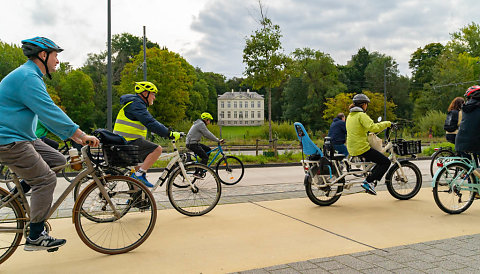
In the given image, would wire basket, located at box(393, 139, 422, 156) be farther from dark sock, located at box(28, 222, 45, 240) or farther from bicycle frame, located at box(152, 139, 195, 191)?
dark sock, located at box(28, 222, 45, 240)

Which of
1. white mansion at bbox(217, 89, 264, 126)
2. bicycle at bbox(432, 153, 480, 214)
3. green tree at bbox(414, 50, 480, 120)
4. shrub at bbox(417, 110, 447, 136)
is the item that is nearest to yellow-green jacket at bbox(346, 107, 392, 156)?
bicycle at bbox(432, 153, 480, 214)

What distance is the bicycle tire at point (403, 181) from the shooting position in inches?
254

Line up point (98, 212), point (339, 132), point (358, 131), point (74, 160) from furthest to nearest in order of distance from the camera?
1. point (339, 132)
2. point (358, 131)
3. point (98, 212)
4. point (74, 160)

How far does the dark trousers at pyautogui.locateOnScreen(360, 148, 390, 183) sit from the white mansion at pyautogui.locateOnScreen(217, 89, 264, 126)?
100 metres

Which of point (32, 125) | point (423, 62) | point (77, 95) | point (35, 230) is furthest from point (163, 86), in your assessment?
point (423, 62)

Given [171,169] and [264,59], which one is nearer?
[171,169]

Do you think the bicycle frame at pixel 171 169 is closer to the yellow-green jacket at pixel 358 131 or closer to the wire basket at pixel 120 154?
the wire basket at pixel 120 154

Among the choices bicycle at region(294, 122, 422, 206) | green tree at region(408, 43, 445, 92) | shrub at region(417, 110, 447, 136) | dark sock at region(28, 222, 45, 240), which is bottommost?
dark sock at region(28, 222, 45, 240)

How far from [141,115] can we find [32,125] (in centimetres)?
180

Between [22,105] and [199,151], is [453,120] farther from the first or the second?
[22,105]

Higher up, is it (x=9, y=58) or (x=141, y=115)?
(x=9, y=58)

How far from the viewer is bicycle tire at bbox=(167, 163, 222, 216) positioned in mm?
5395

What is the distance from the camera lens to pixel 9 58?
41.1m

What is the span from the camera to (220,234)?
15.1ft
